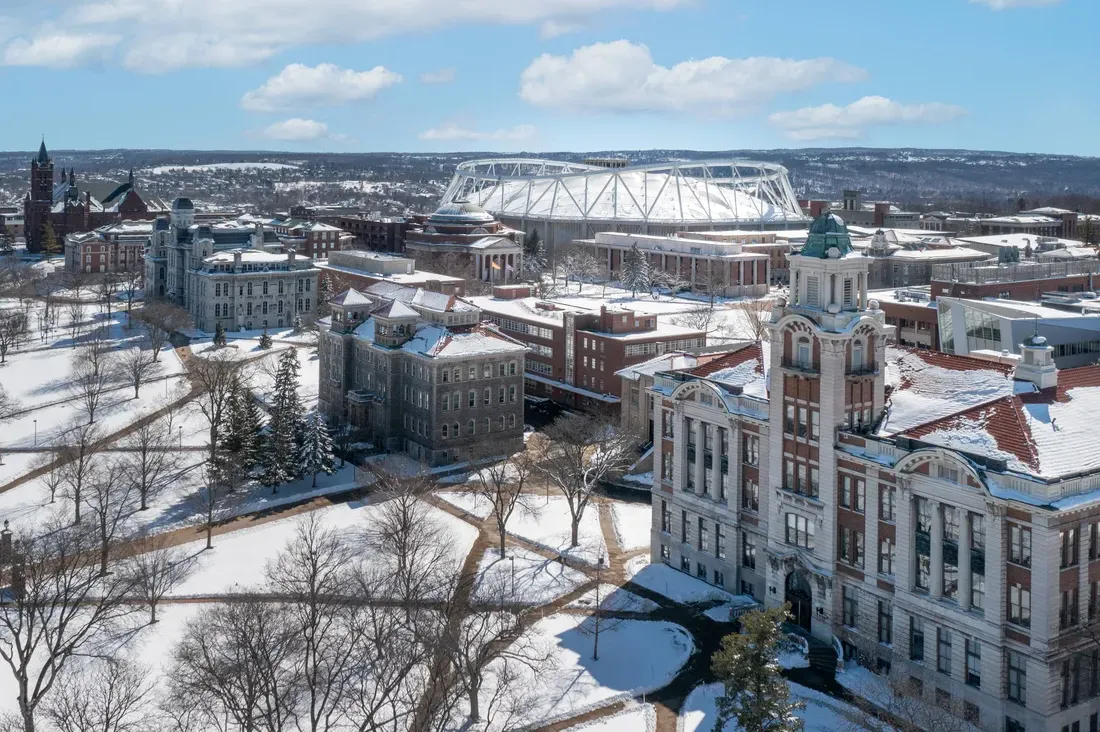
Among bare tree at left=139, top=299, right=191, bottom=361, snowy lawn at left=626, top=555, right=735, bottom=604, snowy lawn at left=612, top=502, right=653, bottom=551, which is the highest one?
bare tree at left=139, top=299, right=191, bottom=361

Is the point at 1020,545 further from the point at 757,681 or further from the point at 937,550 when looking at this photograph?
the point at 757,681

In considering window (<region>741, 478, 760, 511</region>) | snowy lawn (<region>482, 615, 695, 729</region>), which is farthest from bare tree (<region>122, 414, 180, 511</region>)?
window (<region>741, 478, 760, 511</region>)

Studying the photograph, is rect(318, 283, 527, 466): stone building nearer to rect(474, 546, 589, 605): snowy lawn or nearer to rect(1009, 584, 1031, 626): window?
rect(474, 546, 589, 605): snowy lawn

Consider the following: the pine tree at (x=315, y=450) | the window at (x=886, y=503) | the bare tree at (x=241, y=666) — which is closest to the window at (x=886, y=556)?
the window at (x=886, y=503)

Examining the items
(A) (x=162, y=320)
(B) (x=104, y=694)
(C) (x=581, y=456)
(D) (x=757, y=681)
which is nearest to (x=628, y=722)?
(D) (x=757, y=681)

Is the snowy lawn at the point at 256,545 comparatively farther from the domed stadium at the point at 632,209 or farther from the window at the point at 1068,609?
the domed stadium at the point at 632,209

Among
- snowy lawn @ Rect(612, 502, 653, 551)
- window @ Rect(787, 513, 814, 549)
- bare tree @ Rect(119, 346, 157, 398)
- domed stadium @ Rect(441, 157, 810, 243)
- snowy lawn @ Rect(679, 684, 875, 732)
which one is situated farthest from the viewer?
domed stadium @ Rect(441, 157, 810, 243)
